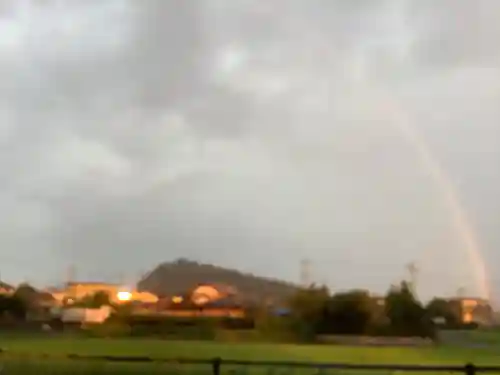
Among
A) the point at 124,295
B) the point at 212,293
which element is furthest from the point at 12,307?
the point at 212,293

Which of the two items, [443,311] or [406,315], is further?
[443,311]

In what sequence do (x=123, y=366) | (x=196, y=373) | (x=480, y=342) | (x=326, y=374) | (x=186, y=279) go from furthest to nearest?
(x=186, y=279) → (x=480, y=342) → (x=123, y=366) → (x=196, y=373) → (x=326, y=374)

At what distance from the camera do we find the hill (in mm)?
113625

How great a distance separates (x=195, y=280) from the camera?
14762cm

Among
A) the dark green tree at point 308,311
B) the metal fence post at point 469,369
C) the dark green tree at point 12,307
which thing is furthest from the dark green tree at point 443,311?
the metal fence post at point 469,369

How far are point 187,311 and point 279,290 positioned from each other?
71.0ft

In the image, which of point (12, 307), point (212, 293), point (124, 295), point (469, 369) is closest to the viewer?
point (469, 369)

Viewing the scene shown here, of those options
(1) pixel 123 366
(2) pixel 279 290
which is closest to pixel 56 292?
(2) pixel 279 290

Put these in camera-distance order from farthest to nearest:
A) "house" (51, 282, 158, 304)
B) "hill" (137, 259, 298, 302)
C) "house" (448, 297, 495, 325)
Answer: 1. "hill" (137, 259, 298, 302)
2. "house" (51, 282, 158, 304)
3. "house" (448, 297, 495, 325)

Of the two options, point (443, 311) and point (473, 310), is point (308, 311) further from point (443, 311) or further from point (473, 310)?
point (473, 310)

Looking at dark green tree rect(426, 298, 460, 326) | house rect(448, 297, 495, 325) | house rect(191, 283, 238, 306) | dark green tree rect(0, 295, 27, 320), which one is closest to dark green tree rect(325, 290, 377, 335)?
dark green tree rect(426, 298, 460, 326)

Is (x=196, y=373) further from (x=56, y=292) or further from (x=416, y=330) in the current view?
(x=56, y=292)

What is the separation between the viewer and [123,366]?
53.5 ft

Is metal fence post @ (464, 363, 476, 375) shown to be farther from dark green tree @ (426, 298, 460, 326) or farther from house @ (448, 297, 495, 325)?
house @ (448, 297, 495, 325)
